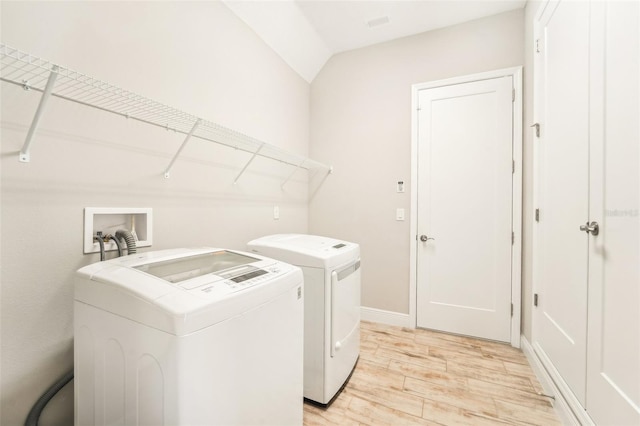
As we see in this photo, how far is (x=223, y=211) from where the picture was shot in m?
1.87

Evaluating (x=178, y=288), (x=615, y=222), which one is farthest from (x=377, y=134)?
(x=178, y=288)

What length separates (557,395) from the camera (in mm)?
1500

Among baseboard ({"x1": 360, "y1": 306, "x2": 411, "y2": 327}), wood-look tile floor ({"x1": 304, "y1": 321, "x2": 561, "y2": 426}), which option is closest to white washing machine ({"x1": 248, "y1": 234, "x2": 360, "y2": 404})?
wood-look tile floor ({"x1": 304, "y1": 321, "x2": 561, "y2": 426})

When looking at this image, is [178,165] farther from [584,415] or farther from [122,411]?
[584,415]

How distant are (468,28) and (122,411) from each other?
3.29m

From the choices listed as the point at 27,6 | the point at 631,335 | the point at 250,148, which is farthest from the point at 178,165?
the point at 631,335

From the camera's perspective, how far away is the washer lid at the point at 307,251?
59.6 inches

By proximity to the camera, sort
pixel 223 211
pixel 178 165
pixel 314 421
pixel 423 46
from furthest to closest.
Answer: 1. pixel 423 46
2. pixel 223 211
3. pixel 178 165
4. pixel 314 421

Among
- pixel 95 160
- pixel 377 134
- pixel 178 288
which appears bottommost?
pixel 178 288

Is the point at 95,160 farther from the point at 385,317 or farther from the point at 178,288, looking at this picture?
the point at 385,317

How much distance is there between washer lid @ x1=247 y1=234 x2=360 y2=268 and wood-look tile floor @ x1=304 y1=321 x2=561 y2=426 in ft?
2.64

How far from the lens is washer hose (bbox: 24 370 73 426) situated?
97 centimetres

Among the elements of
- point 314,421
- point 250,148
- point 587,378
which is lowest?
point 314,421

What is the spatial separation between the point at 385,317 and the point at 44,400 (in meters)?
2.35
